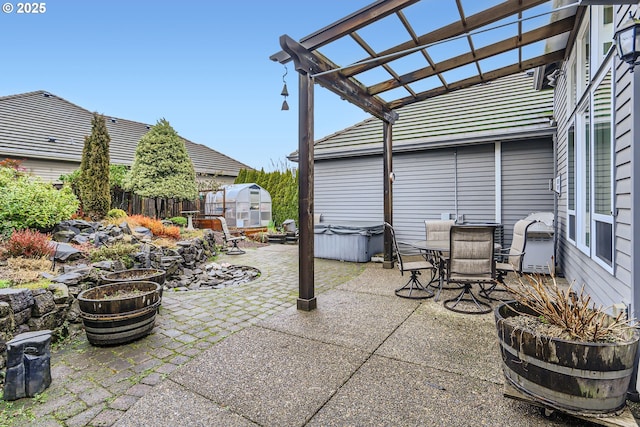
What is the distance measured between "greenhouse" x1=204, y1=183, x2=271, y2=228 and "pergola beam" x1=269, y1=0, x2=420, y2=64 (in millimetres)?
8761

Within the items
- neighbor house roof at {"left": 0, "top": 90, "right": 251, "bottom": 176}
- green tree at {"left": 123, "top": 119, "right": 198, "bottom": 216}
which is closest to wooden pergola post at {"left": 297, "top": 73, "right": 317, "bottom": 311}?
green tree at {"left": 123, "top": 119, "right": 198, "bottom": 216}

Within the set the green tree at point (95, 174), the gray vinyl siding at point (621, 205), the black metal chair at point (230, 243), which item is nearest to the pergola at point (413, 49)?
the gray vinyl siding at point (621, 205)

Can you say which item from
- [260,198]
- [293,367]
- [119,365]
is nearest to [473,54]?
[293,367]

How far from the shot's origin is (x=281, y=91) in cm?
430

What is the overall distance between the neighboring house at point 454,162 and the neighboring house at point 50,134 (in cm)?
829

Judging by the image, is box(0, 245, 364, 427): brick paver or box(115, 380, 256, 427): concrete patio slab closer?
box(115, 380, 256, 427): concrete patio slab

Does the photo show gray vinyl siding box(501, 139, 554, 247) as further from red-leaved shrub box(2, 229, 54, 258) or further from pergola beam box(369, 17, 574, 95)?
red-leaved shrub box(2, 229, 54, 258)

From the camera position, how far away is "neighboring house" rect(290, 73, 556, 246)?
633cm

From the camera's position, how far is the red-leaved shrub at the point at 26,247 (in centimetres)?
381

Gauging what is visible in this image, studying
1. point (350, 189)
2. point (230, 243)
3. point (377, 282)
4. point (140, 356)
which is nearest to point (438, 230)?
point (377, 282)

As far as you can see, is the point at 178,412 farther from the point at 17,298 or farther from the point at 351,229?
the point at 351,229

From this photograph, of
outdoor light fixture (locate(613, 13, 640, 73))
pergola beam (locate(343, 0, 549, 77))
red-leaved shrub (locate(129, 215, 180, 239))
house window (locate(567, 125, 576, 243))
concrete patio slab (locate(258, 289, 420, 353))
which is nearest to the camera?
outdoor light fixture (locate(613, 13, 640, 73))

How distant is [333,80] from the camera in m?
4.31

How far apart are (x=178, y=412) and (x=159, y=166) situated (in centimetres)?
852
